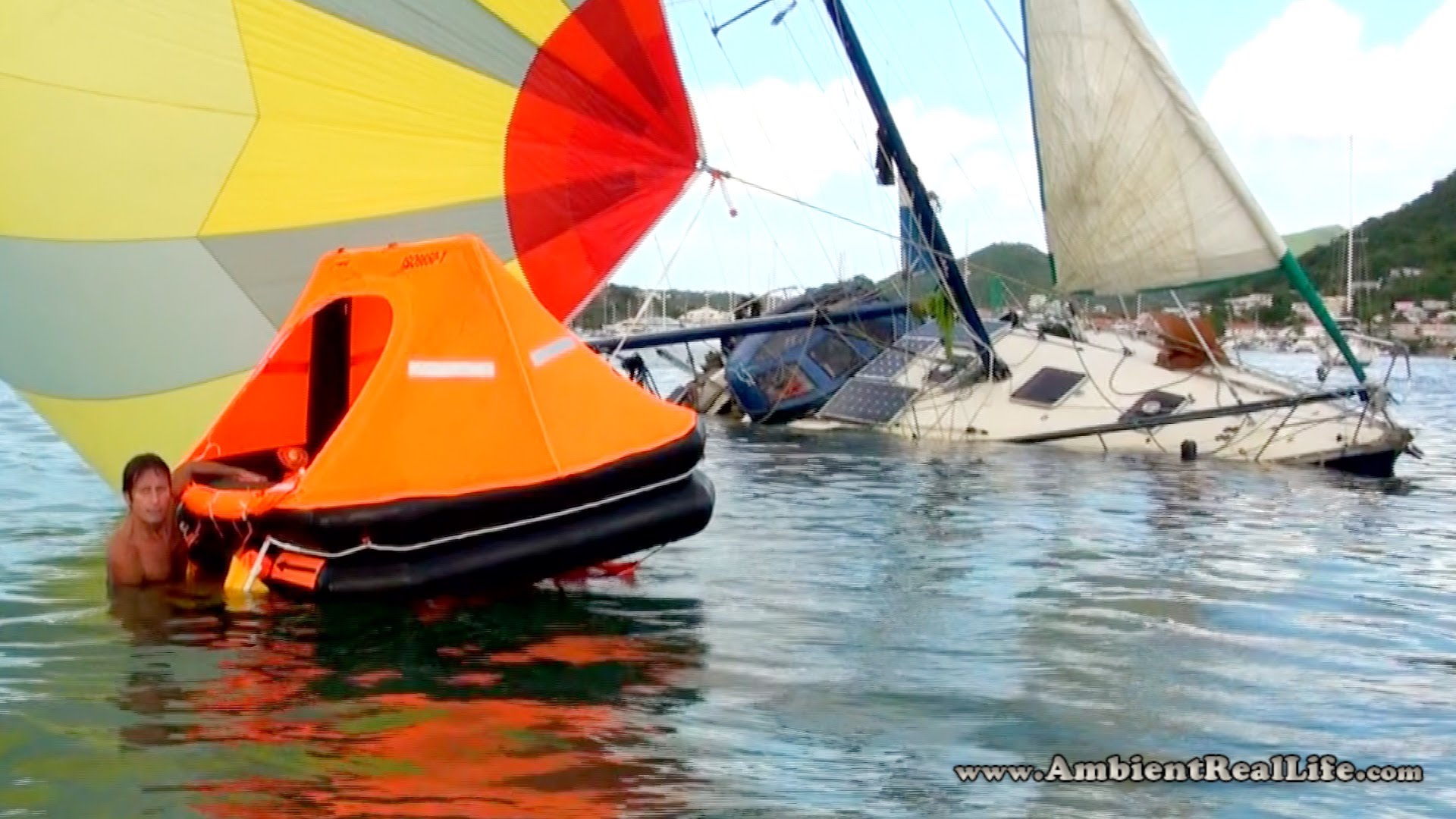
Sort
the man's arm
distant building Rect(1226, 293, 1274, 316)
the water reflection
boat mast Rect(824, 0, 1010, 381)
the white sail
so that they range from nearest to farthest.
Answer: the water reflection → the man's arm → the white sail → boat mast Rect(824, 0, 1010, 381) → distant building Rect(1226, 293, 1274, 316)

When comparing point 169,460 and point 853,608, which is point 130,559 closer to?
point 169,460

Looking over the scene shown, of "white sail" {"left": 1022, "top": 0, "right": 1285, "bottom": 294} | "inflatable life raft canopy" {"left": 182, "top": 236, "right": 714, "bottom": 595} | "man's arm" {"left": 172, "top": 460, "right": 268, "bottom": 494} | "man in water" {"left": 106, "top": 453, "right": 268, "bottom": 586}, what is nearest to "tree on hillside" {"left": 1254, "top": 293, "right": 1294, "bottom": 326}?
"white sail" {"left": 1022, "top": 0, "right": 1285, "bottom": 294}

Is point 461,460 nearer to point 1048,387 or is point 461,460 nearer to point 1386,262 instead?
Result: point 1048,387

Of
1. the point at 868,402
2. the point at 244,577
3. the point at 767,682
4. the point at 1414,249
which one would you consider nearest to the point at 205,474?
the point at 244,577

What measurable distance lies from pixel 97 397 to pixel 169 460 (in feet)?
2.26

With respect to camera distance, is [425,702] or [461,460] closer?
[425,702]

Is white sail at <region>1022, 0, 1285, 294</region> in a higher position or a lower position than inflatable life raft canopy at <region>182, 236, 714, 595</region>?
higher

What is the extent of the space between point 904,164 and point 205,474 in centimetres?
1340

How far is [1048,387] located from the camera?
2127cm

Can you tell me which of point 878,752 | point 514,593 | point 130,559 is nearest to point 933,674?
point 878,752

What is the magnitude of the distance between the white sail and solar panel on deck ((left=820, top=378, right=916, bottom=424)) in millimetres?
3565

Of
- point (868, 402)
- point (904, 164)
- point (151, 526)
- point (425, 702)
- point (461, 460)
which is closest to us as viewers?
point (425, 702)

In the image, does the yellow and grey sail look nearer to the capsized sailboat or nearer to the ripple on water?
the ripple on water

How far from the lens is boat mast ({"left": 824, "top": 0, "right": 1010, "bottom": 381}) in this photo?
2077 centimetres
